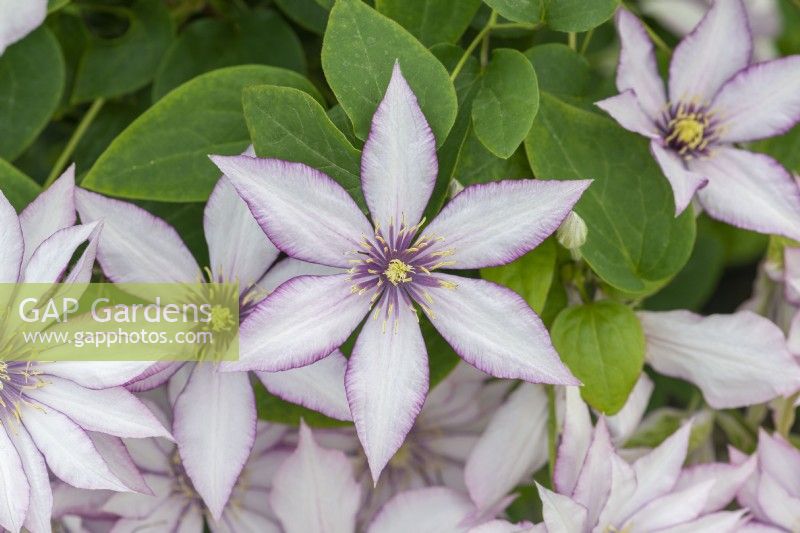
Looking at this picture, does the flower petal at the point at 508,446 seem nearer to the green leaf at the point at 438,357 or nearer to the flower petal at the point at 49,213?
the green leaf at the point at 438,357

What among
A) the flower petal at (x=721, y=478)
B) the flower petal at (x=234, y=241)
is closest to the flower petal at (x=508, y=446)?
the flower petal at (x=721, y=478)

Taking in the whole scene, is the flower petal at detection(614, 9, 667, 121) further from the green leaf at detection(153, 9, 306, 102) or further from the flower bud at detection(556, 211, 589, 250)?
the green leaf at detection(153, 9, 306, 102)

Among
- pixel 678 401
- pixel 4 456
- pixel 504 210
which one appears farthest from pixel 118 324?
pixel 678 401

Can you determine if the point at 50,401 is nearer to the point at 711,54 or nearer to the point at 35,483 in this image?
the point at 35,483

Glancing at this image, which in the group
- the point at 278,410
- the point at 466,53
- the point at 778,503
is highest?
the point at 466,53

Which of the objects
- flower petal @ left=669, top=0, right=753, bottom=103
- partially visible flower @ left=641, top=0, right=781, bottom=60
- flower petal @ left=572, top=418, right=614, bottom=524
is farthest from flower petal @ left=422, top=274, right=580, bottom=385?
partially visible flower @ left=641, top=0, right=781, bottom=60

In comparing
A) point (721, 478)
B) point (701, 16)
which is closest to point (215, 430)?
point (721, 478)
